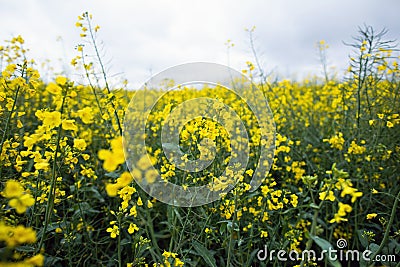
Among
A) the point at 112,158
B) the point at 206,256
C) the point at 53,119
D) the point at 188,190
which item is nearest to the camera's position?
the point at 112,158

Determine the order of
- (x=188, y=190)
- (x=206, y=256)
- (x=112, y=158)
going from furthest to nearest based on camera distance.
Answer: (x=188, y=190) → (x=206, y=256) → (x=112, y=158)

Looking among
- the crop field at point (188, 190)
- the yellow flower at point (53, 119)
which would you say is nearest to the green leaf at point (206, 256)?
the crop field at point (188, 190)

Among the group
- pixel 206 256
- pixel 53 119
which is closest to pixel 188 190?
pixel 206 256

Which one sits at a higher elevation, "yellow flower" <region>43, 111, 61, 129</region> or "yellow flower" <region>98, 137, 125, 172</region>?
"yellow flower" <region>43, 111, 61, 129</region>

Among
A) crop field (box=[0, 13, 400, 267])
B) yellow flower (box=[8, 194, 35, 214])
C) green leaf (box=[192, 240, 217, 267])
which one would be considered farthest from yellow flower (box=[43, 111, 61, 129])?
green leaf (box=[192, 240, 217, 267])

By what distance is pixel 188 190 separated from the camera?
2371mm

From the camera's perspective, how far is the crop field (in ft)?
5.16

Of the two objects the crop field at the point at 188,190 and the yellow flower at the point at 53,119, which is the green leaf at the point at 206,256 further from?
the yellow flower at the point at 53,119

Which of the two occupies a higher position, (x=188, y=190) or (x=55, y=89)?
(x=55, y=89)

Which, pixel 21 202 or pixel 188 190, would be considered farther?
pixel 188 190

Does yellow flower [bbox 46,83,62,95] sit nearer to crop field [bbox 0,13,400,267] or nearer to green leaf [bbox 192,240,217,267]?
crop field [bbox 0,13,400,267]

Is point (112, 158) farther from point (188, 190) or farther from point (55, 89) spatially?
point (188, 190)

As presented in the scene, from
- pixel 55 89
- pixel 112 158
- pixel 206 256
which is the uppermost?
pixel 55 89

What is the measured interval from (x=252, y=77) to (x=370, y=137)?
1.51 metres
